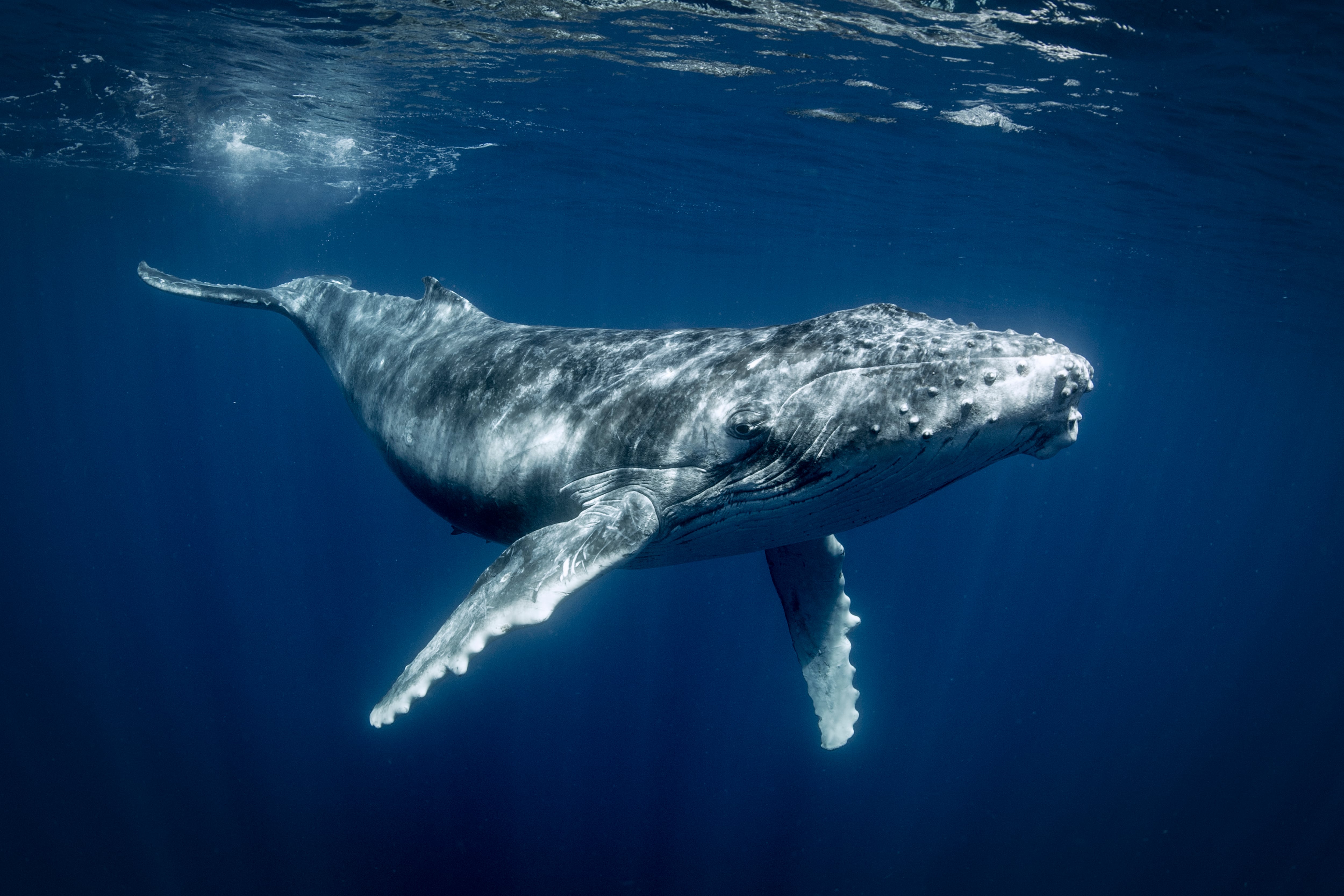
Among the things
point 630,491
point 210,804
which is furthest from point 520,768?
point 630,491

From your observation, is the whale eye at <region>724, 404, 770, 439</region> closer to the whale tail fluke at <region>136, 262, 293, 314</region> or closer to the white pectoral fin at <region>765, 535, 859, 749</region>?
the white pectoral fin at <region>765, 535, 859, 749</region>

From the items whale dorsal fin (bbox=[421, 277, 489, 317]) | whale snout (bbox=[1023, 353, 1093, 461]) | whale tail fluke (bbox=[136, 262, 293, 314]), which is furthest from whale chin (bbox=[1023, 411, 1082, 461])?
whale tail fluke (bbox=[136, 262, 293, 314])

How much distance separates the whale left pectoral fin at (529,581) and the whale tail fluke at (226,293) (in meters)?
7.40

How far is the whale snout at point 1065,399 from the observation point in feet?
12.2

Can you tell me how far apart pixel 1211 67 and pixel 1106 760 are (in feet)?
73.9

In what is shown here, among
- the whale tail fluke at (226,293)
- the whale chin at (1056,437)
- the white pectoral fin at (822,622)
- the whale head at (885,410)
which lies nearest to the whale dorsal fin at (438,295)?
the whale tail fluke at (226,293)

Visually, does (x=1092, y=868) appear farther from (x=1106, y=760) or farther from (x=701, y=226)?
(x=701, y=226)

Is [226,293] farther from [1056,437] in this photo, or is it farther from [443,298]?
[1056,437]

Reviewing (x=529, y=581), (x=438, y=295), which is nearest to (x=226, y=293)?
(x=438, y=295)

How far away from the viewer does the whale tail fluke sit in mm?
10094

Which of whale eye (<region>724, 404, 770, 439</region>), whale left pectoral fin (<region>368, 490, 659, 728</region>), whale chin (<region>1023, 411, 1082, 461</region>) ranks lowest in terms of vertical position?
whale left pectoral fin (<region>368, 490, 659, 728</region>)

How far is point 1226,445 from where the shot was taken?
12544cm

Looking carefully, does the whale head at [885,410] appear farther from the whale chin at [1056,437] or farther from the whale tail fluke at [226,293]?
the whale tail fluke at [226,293]

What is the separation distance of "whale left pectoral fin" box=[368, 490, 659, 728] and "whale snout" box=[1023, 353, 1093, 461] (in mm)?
2416
